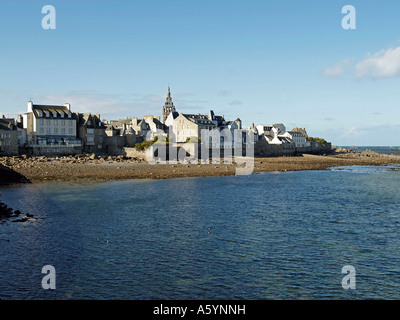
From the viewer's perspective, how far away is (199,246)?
21.0 metres

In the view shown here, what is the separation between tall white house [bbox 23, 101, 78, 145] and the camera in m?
75.3

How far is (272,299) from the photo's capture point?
14.4 meters

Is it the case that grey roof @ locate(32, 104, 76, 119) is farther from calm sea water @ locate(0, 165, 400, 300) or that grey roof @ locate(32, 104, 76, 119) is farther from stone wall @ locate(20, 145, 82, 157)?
calm sea water @ locate(0, 165, 400, 300)

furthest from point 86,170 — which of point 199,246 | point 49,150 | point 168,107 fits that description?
point 168,107

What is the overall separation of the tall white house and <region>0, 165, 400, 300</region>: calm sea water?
40202 millimetres

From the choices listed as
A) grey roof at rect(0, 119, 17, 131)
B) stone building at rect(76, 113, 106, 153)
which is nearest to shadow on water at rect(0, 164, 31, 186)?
grey roof at rect(0, 119, 17, 131)

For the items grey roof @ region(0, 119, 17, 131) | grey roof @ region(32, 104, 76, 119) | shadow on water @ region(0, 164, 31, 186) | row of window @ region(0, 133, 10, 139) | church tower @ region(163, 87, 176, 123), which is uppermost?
church tower @ region(163, 87, 176, 123)

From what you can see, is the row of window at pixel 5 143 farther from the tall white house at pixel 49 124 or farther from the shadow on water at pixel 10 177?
the shadow on water at pixel 10 177

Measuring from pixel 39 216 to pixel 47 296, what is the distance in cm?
1460

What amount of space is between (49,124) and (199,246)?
215 ft

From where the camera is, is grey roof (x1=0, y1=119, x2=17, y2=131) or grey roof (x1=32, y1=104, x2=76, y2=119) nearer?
grey roof (x1=0, y1=119, x2=17, y2=131)

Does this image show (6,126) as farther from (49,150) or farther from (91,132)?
(91,132)

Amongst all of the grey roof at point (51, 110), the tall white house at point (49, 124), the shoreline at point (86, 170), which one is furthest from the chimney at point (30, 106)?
the shoreline at point (86, 170)
